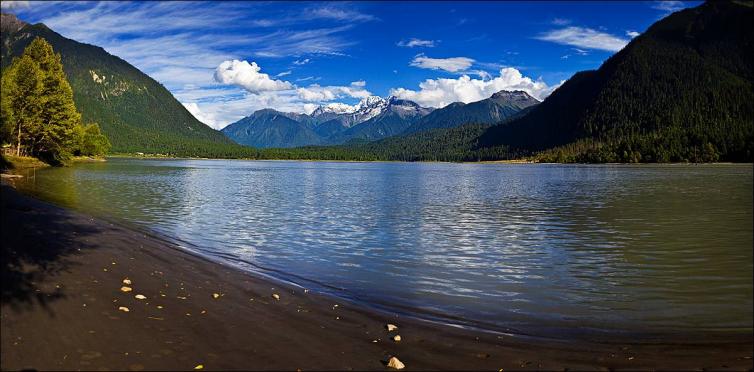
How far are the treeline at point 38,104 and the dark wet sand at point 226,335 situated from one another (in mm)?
71935

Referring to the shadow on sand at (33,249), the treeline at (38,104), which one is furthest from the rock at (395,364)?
the treeline at (38,104)

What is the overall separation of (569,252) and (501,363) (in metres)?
19.0

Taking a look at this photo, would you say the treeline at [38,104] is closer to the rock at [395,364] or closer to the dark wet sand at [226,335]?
the dark wet sand at [226,335]

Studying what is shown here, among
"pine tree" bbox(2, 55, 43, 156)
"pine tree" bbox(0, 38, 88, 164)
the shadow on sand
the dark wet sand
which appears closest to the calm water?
the dark wet sand

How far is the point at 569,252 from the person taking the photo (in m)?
28.8

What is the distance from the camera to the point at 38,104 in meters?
87.1

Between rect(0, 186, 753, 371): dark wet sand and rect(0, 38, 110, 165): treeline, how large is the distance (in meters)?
71.9

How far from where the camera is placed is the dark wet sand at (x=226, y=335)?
1064cm

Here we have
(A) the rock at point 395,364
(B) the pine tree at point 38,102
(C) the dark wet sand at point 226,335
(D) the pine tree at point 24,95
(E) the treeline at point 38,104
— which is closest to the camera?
(C) the dark wet sand at point 226,335

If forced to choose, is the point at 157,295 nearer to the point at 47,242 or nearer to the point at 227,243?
the point at 47,242

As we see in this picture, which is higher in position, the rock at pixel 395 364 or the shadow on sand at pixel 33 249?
the shadow on sand at pixel 33 249

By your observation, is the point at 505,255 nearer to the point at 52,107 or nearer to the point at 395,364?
the point at 395,364

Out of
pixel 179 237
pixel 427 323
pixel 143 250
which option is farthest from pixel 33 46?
pixel 427 323

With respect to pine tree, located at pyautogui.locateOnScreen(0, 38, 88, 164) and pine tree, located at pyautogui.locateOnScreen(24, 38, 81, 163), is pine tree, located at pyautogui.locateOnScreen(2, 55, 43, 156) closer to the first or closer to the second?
pine tree, located at pyautogui.locateOnScreen(0, 38, 88, 164)
